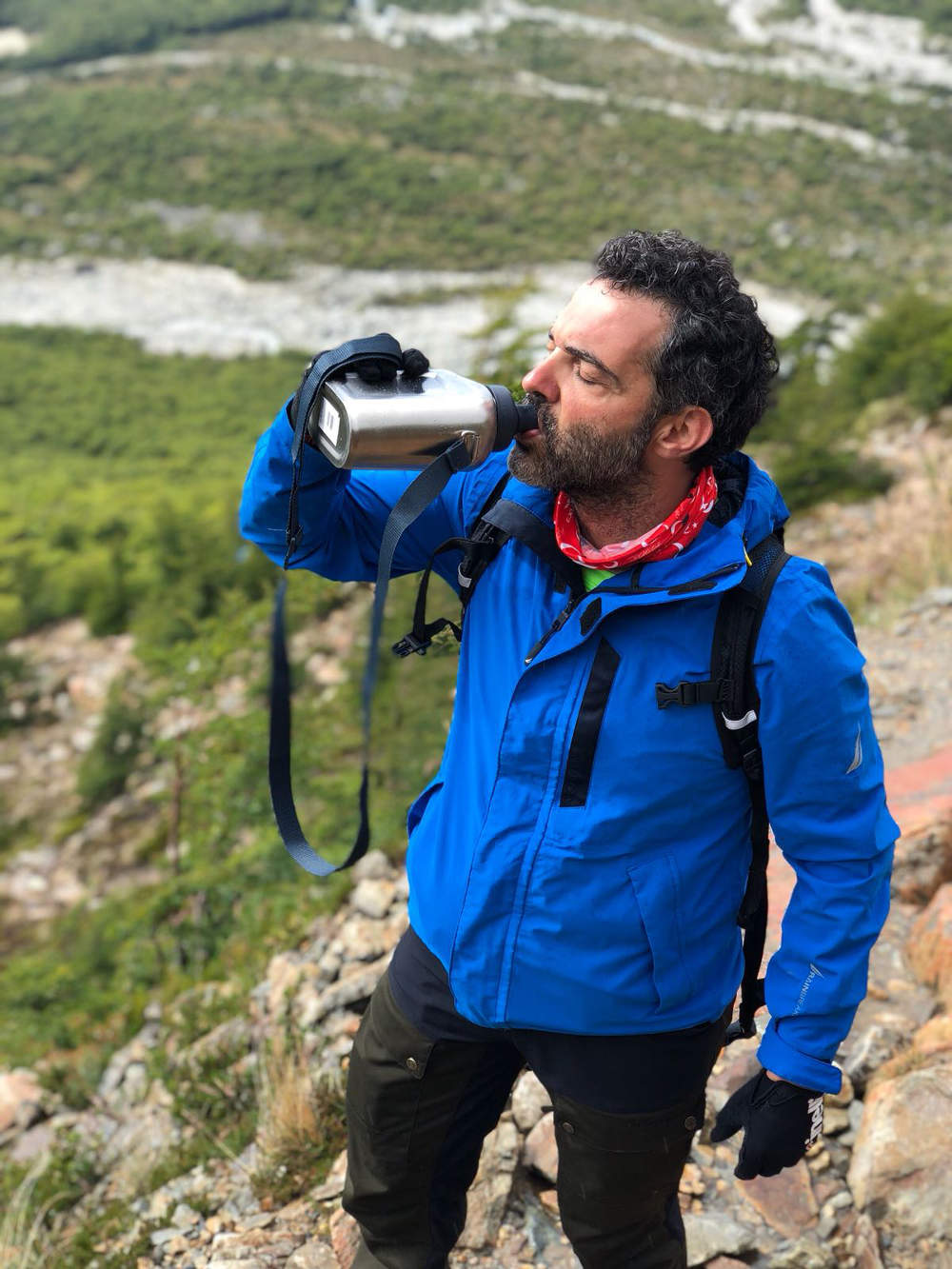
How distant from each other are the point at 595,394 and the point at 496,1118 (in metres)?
1.39

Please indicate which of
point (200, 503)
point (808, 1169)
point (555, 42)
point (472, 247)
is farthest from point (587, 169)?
point (808, 1169)

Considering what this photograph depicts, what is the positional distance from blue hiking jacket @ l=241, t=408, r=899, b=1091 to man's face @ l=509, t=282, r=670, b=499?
11 cm

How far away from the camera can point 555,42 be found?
6147 cm

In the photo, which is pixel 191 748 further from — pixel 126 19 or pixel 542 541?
pixel 126 19

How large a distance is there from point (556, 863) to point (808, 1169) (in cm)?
158

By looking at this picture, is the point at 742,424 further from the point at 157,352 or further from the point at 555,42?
the point at 555,42

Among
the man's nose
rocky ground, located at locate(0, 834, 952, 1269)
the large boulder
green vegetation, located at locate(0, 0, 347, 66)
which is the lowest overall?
green vegetation, located at locate(0, 0, 347, 66)

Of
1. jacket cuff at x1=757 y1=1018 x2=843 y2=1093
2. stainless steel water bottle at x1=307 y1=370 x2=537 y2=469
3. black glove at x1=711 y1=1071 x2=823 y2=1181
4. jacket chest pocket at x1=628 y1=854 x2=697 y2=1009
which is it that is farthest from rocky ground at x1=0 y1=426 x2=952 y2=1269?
stainless steel water bottle at x1=307 y1=370 x2=537 y2=469

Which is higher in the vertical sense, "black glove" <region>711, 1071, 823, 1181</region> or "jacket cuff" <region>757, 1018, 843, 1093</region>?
"jacket cuff" <region>757, 1018, 843, 1093</region>

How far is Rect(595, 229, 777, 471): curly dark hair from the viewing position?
1872 millimetres

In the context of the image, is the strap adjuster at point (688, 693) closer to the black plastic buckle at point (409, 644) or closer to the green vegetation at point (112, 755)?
the black plastic buckle at point (409, 644)

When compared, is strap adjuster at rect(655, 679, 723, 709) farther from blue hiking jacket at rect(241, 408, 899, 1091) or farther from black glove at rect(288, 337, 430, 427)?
black glove at rect(288, 337, 430, 427)

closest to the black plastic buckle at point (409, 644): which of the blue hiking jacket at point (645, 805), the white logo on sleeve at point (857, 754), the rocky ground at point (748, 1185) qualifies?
the blue hiking jacket at point (645, 805)

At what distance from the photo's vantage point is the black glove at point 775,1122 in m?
1.99
